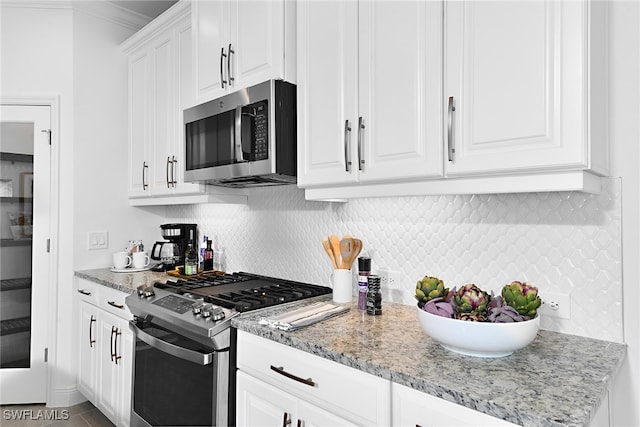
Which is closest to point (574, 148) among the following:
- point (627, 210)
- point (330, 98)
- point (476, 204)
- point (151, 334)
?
point (627, 210)

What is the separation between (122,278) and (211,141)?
46.0 inches

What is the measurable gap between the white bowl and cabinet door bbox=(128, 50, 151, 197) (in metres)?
2.37

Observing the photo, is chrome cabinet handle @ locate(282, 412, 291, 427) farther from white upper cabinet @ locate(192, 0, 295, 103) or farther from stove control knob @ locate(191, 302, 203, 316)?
white upper cabinet @ locate(192, 0, 295, 103)

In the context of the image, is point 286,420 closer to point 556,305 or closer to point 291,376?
point 291,376

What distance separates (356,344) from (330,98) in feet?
3.09

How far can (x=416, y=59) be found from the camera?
4.39 ft

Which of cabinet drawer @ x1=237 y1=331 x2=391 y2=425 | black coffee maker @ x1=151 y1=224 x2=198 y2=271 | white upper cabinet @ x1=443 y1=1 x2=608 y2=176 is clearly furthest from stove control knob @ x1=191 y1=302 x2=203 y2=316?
black coffee maker @ x1=151 y1=224 x2=198 y2=271

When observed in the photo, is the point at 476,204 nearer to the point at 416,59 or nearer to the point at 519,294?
the point at 519,294

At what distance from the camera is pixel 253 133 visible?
5.99ft

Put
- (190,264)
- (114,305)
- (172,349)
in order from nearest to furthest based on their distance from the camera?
(172,349) < (114,305) < (190,264)

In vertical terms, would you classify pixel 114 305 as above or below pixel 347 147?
below

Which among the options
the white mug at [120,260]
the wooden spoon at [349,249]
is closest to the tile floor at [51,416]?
the white mug at [120,260]

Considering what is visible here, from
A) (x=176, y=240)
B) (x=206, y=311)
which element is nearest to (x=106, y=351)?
(x=176, y=240)

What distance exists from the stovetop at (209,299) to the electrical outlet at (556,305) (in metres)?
0.96
